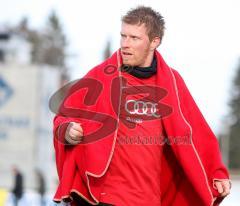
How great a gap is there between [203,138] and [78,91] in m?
0.78

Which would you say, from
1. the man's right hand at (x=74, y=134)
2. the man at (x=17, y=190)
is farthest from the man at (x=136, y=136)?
the man at (x=17, y=190)

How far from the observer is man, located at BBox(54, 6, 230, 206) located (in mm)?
4836

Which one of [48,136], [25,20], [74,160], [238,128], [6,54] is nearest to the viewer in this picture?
[74,160]

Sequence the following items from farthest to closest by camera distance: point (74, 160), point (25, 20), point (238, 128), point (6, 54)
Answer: point (25, 20)
point (238, 128)
point (6, 54)
point (74, 160)

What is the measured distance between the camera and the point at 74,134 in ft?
15.6

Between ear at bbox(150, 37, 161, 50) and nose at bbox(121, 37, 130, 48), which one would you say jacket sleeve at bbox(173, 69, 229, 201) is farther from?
nose at bbox(121, 37, 130, 48)

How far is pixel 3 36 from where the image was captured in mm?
42000

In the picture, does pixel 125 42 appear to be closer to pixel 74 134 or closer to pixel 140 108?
pixel 140 108

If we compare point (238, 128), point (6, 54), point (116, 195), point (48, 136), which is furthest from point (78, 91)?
point (238, 128)

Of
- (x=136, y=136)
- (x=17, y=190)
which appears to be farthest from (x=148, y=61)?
(x=17, y=190)

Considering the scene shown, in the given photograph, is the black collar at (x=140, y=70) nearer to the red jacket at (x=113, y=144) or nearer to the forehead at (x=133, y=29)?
the red jacket at (x=113, y=144)

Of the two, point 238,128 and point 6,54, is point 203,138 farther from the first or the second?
point 238,128

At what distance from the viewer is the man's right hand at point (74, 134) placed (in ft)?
15.7

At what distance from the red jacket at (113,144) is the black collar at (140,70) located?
34 mm
